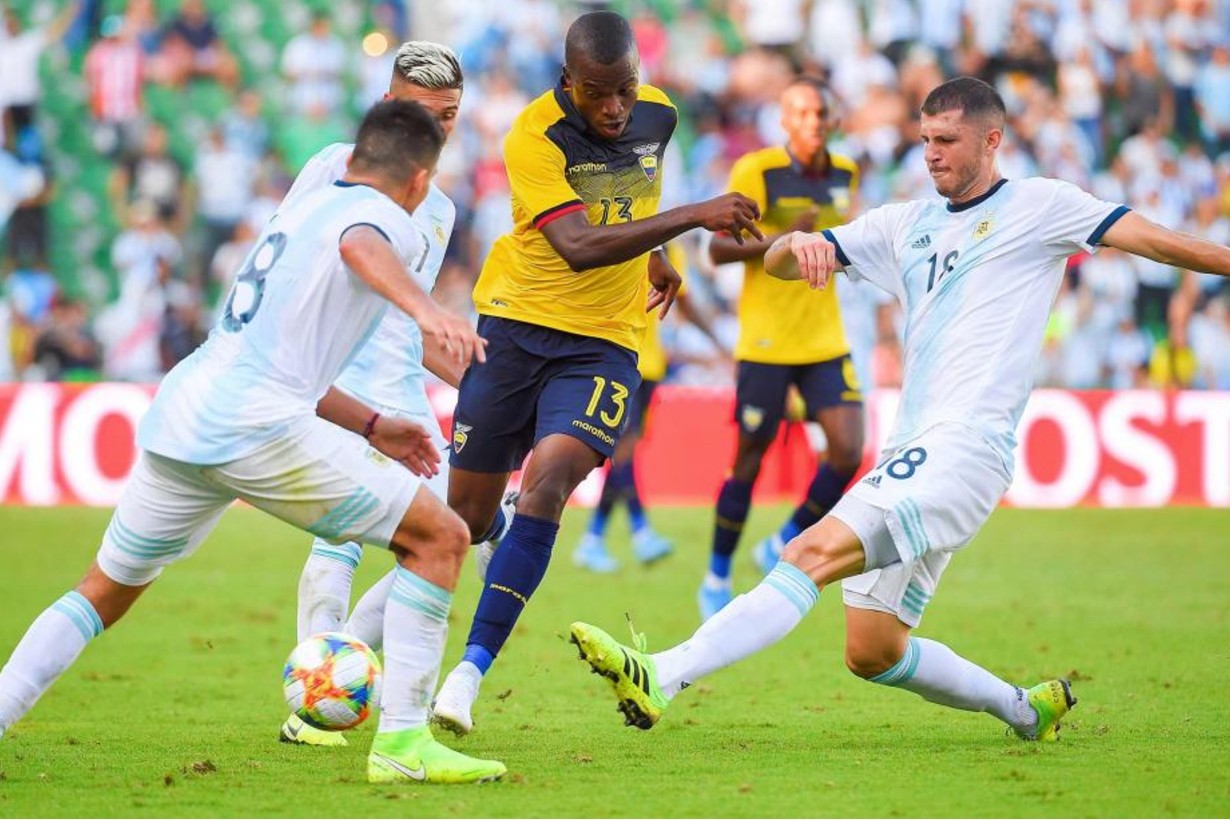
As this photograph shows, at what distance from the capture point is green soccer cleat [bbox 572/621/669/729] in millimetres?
6461

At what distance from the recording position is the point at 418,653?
6.37 meters

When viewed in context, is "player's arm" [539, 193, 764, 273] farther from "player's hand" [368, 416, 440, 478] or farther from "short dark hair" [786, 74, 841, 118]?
"short dark hair" [786, 74, 841, 118]

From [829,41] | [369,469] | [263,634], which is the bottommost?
[263,634]

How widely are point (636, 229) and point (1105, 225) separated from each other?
1871mm

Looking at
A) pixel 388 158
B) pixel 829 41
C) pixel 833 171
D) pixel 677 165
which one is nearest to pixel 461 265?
pixel 677 165

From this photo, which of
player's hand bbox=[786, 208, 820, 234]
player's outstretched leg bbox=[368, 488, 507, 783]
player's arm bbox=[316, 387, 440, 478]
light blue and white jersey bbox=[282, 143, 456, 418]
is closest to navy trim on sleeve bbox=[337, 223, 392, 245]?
player's arm bbox=[316, 387, 440, 478]

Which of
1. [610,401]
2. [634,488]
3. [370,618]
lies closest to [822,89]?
[634,488]

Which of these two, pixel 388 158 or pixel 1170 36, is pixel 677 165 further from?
pixel 388 158

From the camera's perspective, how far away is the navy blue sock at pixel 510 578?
24.3 feet

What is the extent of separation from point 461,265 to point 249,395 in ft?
50.6

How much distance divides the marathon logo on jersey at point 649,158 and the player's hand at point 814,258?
1.10 meters

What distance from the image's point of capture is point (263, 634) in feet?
36.8

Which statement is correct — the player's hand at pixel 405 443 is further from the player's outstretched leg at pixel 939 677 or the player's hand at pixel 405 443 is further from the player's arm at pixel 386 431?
the player's outstretched leg at pixel 939 677

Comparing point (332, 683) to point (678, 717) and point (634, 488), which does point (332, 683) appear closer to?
point (678, 717)
